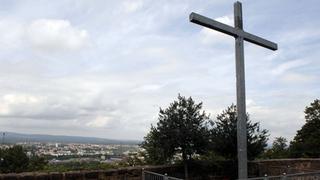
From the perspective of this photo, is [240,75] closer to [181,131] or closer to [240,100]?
[240,100]

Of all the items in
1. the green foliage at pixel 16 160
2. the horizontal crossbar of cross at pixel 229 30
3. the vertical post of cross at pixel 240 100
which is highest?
the horizontal crossbar of cross at pixel 229 30

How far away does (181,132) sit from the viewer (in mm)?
15359

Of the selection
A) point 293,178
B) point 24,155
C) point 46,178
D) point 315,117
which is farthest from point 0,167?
point 315,117

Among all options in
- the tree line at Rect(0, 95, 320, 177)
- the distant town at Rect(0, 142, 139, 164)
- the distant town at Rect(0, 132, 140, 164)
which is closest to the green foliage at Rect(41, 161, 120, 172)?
the tree line at Rect(0, 95, 320, 177)

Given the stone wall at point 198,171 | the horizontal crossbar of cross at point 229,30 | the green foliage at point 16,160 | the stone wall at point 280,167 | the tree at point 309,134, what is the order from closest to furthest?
the horizontal crossbar of cross at point 229,30 < the stone wall at point 198,171 < the stone wall at point 280,167 < the green foliage at point 16,160 < the tree at point 309,134

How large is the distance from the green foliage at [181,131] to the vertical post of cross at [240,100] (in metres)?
4.92

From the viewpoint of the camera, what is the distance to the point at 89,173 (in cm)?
1241

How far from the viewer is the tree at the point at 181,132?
15.4 meters

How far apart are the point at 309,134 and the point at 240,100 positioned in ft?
103

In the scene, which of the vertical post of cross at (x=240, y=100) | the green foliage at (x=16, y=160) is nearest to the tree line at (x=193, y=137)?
the vertical post of cross at (x=240, y=100)

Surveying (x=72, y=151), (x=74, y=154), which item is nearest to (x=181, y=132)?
(x=74, y=154)

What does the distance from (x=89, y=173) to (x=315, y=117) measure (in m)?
31.5

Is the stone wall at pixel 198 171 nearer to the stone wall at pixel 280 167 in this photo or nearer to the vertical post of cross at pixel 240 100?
the stone wall at pixel 280 167

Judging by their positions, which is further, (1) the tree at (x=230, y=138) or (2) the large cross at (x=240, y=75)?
(1) the tree at (x=230, y=138)
